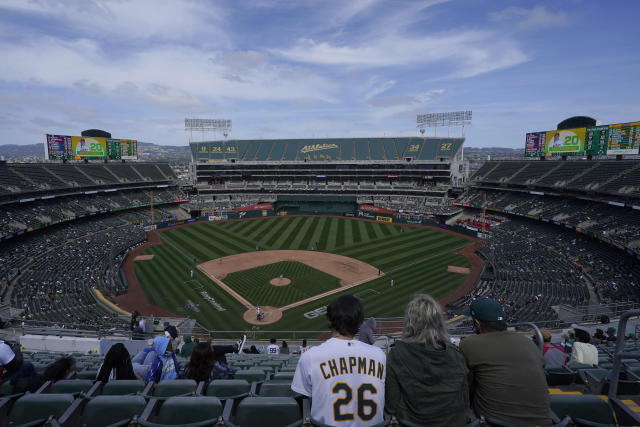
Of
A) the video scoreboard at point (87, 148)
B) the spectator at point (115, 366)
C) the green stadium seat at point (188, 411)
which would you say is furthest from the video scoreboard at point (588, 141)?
the video scoreboard at point (87, 148)

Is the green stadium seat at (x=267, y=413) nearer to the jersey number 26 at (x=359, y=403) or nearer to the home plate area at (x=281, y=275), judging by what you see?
the jersey number 26 at (x=359, y=403)

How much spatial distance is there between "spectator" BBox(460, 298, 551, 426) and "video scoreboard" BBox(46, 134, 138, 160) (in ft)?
234

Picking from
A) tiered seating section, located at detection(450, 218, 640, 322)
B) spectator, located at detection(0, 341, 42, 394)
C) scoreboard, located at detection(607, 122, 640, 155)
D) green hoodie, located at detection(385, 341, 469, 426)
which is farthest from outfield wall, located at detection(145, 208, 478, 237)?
spectator, located at detection(0, 341, 42, 394)

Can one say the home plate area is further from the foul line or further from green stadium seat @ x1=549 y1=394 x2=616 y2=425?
green stadium seat @ x1=549 y1=394 x2=616 y2=425

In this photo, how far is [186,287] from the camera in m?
31.4

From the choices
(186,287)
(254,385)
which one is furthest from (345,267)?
(254,385)

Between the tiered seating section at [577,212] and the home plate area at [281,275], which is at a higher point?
the tiered seating section at [577,212]

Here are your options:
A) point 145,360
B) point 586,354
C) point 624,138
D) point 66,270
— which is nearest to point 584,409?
point 586,354

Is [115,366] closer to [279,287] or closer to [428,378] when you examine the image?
[428,378]

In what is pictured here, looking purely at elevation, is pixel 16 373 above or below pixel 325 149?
below

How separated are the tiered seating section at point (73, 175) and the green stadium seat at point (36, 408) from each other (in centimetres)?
5161

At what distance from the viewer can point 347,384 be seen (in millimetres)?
3355

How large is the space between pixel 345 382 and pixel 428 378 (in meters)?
0.82

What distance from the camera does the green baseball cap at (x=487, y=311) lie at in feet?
12.1
